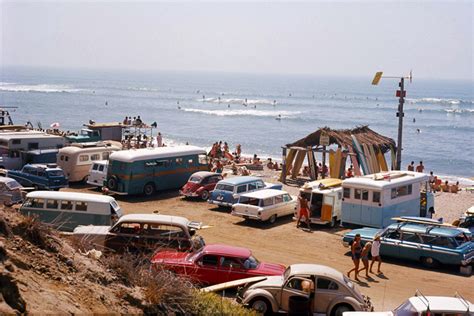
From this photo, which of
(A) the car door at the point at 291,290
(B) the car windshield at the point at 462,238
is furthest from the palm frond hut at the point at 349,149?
(A) the car door at the point at 291,290

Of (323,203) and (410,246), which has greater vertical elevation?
(323,203)

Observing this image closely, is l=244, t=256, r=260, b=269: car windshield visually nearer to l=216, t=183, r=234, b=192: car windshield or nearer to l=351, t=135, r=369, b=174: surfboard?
l=216, t=183, r=234, b=192: car windshield

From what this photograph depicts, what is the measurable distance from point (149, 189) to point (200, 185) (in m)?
2.20

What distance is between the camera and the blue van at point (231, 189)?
24859mm

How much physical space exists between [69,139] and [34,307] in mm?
32021

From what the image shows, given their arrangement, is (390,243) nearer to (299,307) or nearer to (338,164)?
(299,307)

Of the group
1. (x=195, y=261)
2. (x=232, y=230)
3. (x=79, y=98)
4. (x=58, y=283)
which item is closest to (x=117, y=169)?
(x=232, y=230)

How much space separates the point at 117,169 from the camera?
26.7 m

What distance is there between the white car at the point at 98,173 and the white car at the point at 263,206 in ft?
22.8

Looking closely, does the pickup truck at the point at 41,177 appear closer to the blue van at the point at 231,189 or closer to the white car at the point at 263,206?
the blue van at the point at 231,189

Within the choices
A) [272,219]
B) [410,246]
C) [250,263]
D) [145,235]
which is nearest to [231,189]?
[272,219]

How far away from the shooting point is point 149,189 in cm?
2738

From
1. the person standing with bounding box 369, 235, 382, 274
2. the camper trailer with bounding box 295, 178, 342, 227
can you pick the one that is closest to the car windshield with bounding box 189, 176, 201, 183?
the camper trailer with bounding box 295, 178, 342, 227

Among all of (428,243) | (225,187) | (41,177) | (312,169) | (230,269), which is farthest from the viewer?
(312,169)
